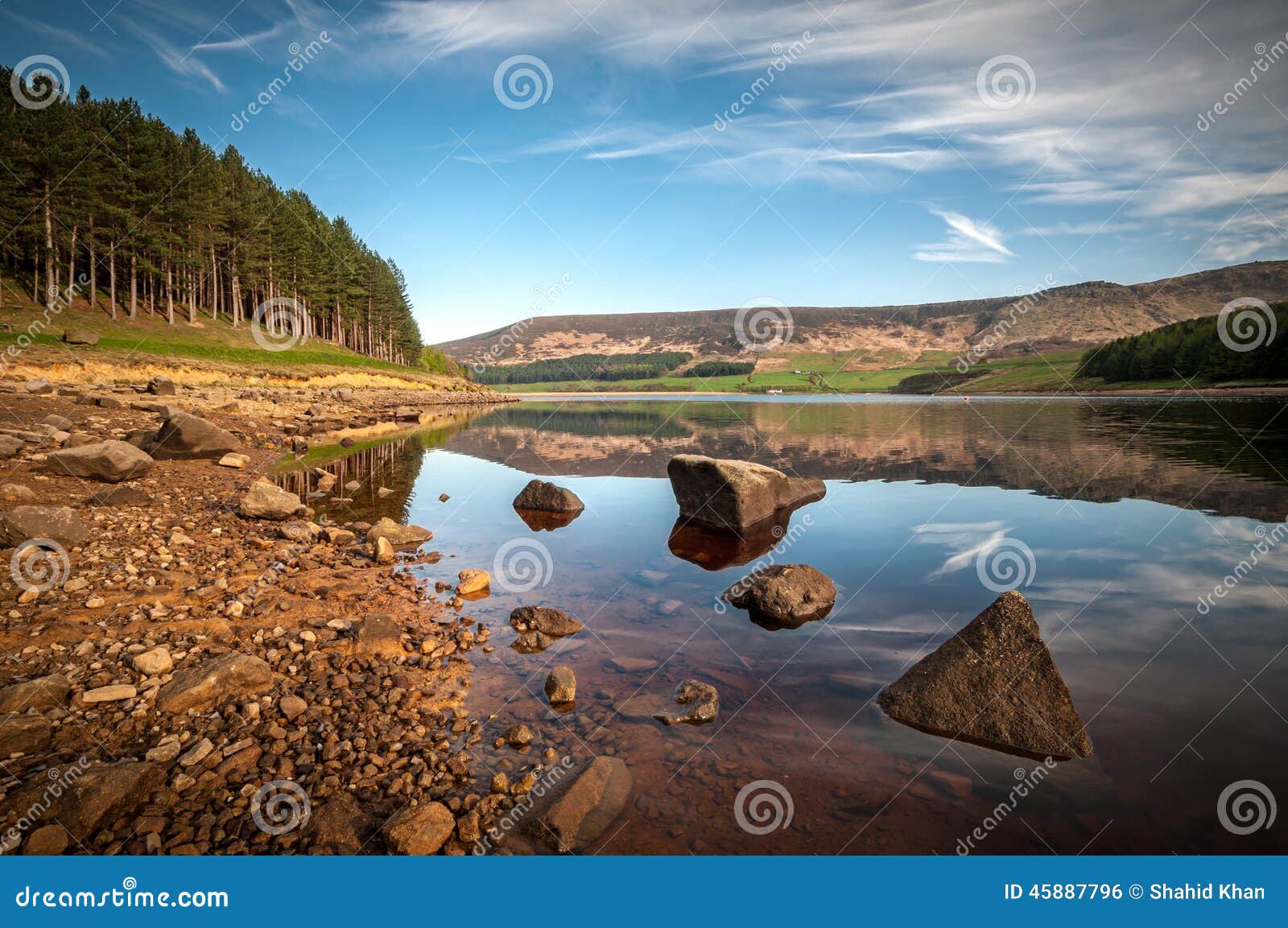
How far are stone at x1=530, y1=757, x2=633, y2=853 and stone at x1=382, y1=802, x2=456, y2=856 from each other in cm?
78

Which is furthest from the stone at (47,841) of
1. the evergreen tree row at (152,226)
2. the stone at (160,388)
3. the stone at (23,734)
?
the evergreen tree row at (152,226)

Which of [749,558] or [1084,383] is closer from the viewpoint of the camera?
[749,558]

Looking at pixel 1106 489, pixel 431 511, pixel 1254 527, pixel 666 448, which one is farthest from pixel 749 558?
pixel 666 448

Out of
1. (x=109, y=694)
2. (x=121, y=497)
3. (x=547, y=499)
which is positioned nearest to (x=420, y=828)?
(x=109, y=694)

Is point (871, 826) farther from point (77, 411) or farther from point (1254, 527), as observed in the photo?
point (77, 411)

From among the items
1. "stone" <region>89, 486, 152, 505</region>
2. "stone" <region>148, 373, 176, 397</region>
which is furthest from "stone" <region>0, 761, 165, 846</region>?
"stone" <region>148, 373, 176, 397</region>

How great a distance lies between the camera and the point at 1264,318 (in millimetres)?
79625

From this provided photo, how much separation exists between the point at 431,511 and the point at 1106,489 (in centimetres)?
2309

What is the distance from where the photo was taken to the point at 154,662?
6.48m

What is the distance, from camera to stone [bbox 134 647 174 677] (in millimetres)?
6410

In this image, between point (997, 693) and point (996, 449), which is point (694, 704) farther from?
point (996, 449)

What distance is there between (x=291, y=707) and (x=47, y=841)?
2.05 m

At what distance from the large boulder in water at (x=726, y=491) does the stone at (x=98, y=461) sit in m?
14.2

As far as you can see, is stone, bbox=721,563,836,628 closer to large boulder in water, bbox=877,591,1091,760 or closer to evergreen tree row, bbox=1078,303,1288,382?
large boulder in water, bbox=877,591,1091,760
